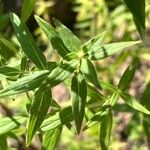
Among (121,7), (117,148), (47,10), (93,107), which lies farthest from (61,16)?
(93,107)

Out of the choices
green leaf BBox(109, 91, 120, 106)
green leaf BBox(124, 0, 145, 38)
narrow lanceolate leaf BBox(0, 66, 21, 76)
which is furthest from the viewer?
green leaf BBox(109, 91, 120, 106)

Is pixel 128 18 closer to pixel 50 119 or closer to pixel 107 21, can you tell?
pixel 107 21

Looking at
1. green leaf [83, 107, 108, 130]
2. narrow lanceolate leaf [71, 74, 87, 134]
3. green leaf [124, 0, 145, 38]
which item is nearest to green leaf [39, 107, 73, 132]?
green leaf [83, 107, 108, 130]

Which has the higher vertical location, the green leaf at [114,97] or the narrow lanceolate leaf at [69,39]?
the narrow lanceolate leaf at [69,39]

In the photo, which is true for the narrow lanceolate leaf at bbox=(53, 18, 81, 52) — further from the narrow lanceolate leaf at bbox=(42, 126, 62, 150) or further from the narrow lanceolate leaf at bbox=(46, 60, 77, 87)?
the narrow lanceolate leaf at bbox=(42, 126, 62, 150)

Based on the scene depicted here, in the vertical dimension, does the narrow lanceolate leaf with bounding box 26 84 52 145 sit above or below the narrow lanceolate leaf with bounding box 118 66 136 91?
above

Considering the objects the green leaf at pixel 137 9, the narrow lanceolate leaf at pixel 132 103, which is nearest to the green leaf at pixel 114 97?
the narrow lanceolate leaf at pixel 132 103

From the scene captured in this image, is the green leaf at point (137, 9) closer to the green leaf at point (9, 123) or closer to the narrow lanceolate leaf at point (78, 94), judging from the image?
the narrow lanceolate leaf at point (78, 94)
